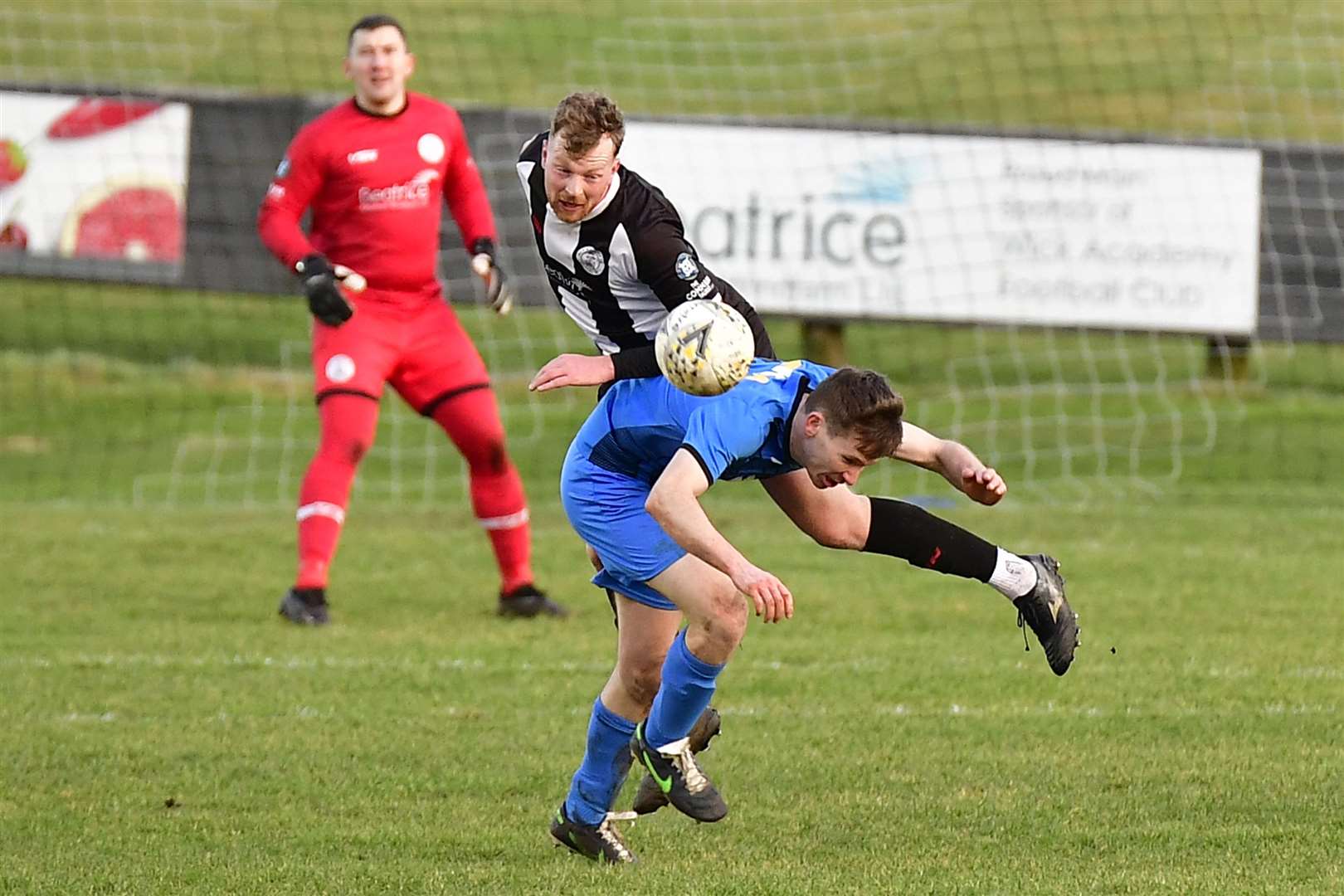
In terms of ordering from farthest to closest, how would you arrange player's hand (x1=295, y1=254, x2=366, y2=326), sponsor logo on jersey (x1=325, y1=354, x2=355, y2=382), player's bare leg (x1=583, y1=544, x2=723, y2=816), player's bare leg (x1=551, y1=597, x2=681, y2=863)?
sponsor logo on jersey (x1=325, y1=354, x2=355, y2=382) → player's hand (x1=295, y1=254, x2=366, y2=326) → player's bare leg (x1=583, y1=544, x2=723, y2=816) → player's bare leg (x1=551, y1=597, x2=681, y2=863)

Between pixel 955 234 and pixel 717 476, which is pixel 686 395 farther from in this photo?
pixel 955 234

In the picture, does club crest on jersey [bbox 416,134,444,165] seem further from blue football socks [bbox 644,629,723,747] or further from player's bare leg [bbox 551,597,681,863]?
blue football socks [bbox 644,629,723,747]

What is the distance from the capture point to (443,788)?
245 inches

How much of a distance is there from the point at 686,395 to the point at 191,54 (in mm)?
17974

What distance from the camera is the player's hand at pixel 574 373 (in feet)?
17.3

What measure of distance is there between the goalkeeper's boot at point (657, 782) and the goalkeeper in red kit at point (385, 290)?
3.51 meters

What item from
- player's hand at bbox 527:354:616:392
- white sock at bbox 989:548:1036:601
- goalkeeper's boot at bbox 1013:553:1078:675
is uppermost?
player's hand at bbox 527:354:616:392

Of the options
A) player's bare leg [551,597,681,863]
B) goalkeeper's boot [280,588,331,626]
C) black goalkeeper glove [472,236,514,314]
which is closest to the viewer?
player's bare leg [551,597,681,863]

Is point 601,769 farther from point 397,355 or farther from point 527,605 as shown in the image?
point 397,355

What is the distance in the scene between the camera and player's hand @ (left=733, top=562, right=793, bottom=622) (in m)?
4.76

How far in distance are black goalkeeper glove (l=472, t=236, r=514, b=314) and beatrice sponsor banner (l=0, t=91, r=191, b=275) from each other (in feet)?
18.1

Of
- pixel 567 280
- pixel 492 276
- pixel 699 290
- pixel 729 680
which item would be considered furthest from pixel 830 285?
pixel 699 290

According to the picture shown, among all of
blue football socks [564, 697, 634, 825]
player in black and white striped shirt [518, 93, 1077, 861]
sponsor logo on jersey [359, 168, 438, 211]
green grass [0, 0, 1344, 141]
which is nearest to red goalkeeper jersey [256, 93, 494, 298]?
sponsor logo on jersey [359, 168, 438, 211]

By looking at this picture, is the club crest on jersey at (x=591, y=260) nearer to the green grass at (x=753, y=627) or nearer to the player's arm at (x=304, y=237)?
the green grass at (x=753, y=627)
